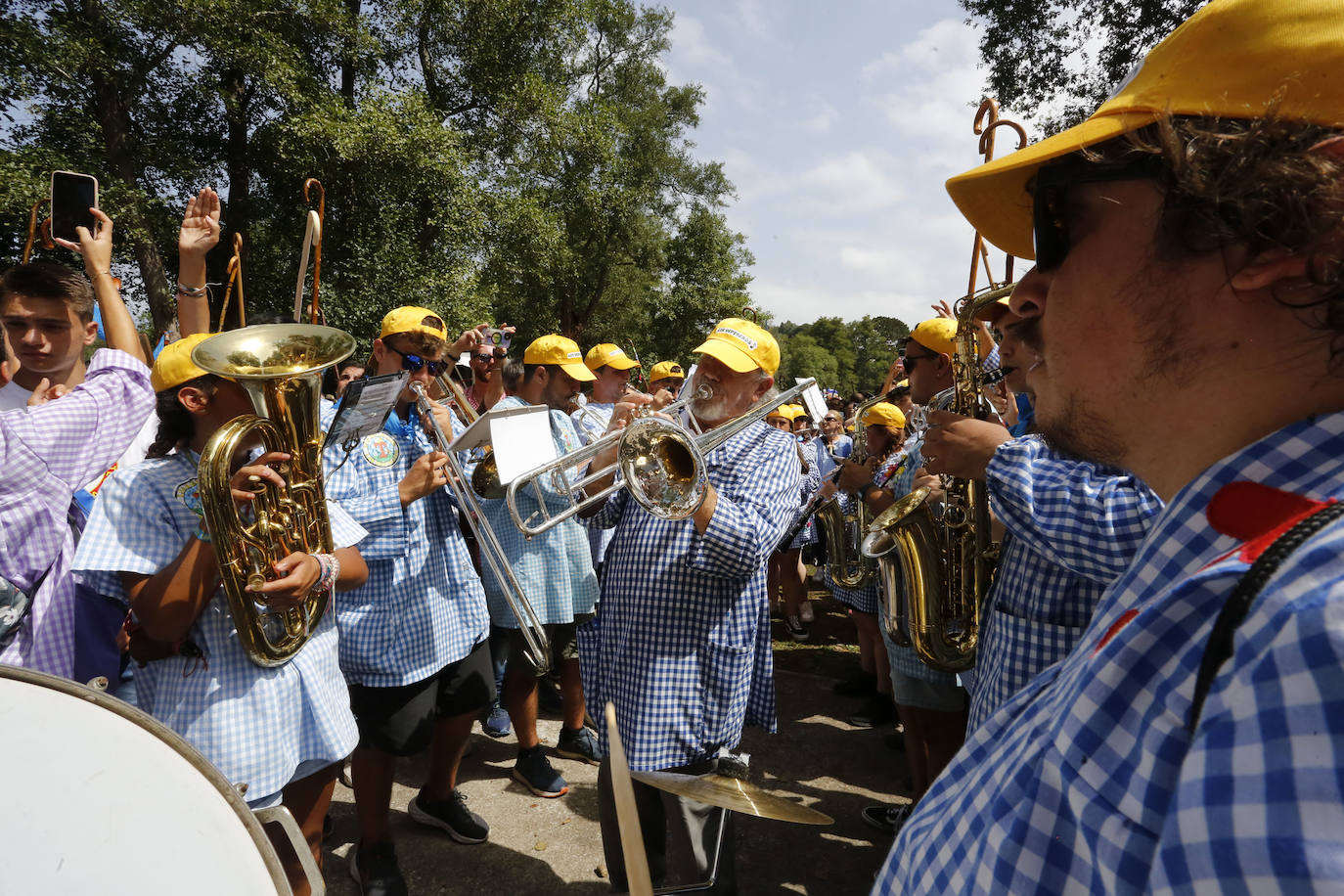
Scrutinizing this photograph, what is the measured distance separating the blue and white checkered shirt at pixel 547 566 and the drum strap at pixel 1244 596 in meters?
3.87

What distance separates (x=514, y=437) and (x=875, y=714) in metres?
3.71

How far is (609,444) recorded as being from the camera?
329cm

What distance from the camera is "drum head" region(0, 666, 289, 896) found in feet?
3.54

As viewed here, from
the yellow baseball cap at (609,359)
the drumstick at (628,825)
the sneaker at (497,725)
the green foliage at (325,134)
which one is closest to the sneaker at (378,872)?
the sneaker at (497,725)

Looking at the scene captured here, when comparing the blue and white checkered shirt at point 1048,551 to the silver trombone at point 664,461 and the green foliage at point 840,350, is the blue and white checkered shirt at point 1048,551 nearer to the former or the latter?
the silver trombone at point 664,461

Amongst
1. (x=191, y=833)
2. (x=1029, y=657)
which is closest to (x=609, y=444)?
(x=1029, y=657)

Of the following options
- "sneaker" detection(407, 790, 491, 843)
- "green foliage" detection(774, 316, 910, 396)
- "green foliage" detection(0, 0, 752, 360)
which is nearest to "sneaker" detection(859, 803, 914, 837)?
"sneaker" detection(407, 790, 491, 843)

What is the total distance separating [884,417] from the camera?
18.3 feet

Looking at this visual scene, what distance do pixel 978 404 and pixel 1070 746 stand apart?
2.54m

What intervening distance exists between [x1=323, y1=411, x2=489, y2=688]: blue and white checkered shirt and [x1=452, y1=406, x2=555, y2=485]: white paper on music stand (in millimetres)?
414

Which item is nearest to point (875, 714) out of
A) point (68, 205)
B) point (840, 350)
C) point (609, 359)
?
point (609, 359)

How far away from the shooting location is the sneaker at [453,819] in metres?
3.71

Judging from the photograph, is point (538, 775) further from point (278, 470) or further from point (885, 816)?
point (278, 470)

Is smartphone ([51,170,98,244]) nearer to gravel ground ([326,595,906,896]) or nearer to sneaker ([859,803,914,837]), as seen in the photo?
gravel ground ([326,595,906,896])
